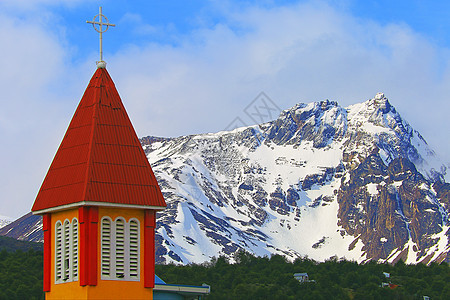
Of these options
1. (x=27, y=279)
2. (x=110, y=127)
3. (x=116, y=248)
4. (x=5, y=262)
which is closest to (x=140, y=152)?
(x=110, y=127)

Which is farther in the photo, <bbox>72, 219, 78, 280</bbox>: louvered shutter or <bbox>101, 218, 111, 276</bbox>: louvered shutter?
<bbox>72, 219, 78, 280</bbox>: louvered shutter

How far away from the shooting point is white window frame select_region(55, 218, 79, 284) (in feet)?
120

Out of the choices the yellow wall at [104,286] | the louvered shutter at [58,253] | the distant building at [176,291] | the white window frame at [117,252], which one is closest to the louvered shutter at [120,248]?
the white window frame at [117,252]

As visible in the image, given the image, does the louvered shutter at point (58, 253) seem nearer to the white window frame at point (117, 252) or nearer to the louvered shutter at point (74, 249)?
the louvered shutter at point (74, 249)

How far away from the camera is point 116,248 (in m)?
36.7

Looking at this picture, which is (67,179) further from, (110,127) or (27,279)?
(27,279)

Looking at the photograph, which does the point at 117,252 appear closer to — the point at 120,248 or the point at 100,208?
the point at 120,248

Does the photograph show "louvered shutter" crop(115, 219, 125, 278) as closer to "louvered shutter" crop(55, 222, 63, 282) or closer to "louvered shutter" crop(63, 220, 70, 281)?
"louvered shutter" crop(63, 220, 70, 281)

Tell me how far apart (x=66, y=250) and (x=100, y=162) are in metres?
A: 3.45

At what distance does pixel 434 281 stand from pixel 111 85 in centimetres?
16647

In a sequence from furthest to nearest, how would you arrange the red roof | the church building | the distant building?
the distant building → the red roof → the church building

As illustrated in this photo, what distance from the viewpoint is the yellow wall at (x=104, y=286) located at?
3575 centimetres

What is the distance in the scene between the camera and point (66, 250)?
37.3 m

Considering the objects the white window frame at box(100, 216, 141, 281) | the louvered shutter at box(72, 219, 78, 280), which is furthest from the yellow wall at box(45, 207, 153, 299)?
the louvered shutter at box(72, 219, 78, 280)
